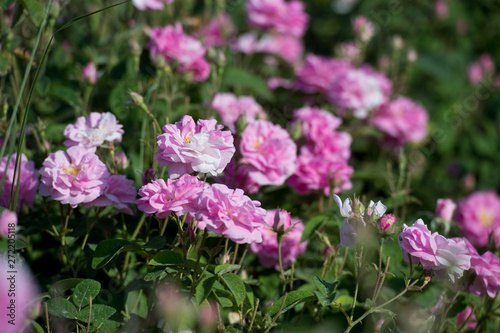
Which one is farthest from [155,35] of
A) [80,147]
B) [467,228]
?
[467,228]

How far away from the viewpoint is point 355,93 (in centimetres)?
199

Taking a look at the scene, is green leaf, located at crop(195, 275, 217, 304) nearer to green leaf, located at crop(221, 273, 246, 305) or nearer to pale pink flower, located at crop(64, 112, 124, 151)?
green leaf, located at crop(221, 273, 246, 305)

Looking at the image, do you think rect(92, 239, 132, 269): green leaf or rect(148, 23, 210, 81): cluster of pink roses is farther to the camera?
rect(148, 23, 210, 81): cluster of pink roses

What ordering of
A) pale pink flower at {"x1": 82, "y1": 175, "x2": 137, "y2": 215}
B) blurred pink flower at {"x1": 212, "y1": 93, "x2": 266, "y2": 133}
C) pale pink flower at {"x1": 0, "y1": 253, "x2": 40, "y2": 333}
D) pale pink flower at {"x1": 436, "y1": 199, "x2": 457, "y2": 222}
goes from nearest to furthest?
pale pink flower at {"x1": 0, "y1": 253, "x2": 40, "y2": 333}, pale pink flower at {"x1": 82, "y1": 175, "x2": 137, "y2": 215}, pale pink flower at {"x1": 436, "y1": 199, "x2": 457, "y2": 222}, blurred pink flower at {"x1": 212, "y1": 93, "x2": 266, "y2": 133}

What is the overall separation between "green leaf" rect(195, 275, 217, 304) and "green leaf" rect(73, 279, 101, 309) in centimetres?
19

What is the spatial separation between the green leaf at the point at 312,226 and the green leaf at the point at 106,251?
0.46 metres

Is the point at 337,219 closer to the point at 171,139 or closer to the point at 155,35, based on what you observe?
the point at 171,139

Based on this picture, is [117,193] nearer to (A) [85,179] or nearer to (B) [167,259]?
(A) [85,179]

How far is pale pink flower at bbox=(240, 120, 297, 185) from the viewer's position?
1284 millimetres

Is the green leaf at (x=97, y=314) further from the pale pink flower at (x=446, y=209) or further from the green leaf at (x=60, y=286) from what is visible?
the pale pink flower at (x=446, y=209)

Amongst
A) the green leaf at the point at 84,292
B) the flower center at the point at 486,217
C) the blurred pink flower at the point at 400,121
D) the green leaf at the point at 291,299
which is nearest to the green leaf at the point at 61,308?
the green leaf at the point at 84,292

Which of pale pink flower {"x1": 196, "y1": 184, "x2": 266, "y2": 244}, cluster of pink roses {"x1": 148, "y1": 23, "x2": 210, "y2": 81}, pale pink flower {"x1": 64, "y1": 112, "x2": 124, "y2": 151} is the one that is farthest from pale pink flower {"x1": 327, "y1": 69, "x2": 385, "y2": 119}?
pale pink flower {"x1": 196, "y1": 184, "x2": 266, "y2": 244}

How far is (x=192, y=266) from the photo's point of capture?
3.14ft

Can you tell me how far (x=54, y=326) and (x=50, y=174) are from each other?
311 mm
